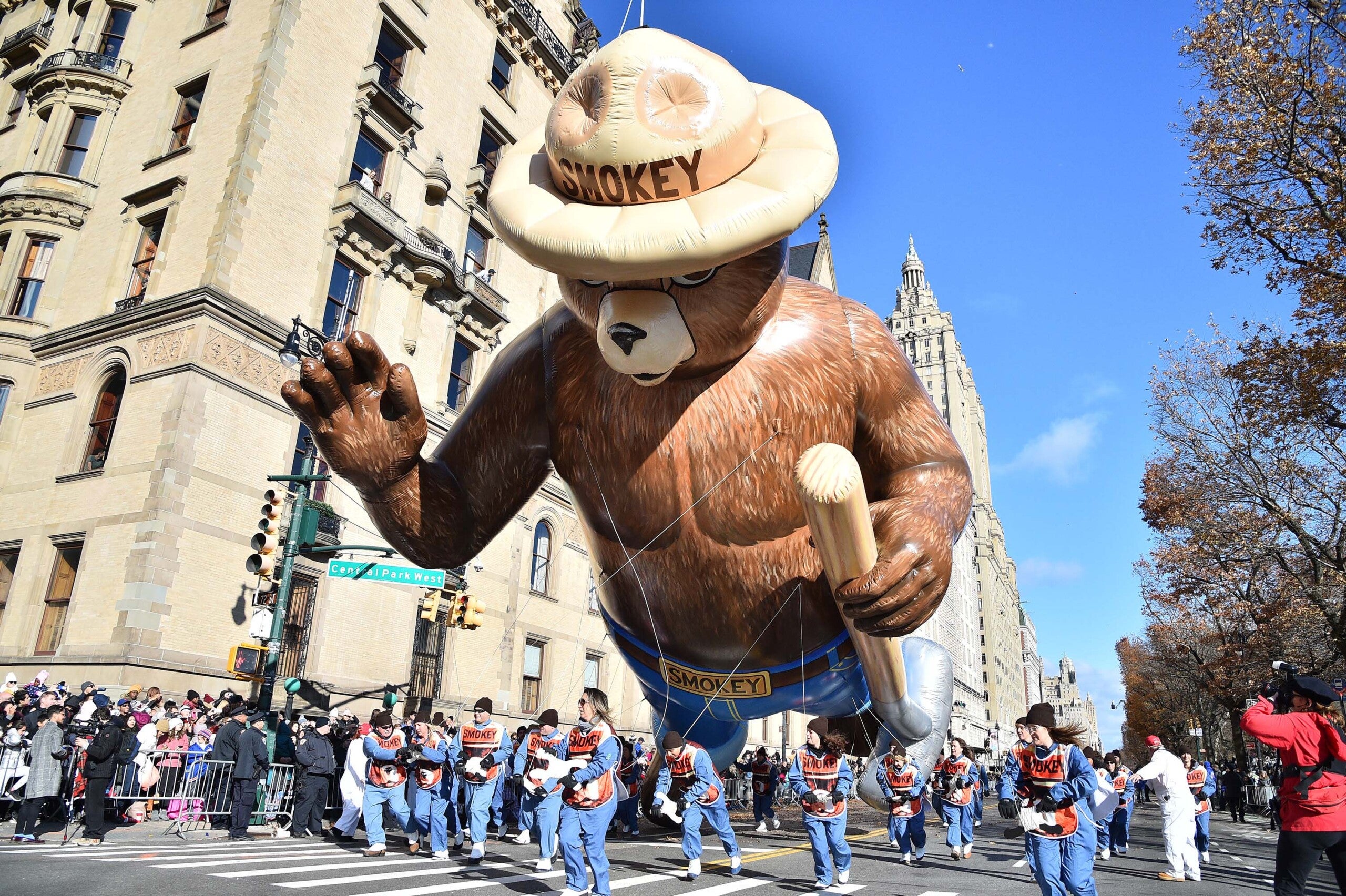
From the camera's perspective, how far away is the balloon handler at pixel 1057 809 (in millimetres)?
5191

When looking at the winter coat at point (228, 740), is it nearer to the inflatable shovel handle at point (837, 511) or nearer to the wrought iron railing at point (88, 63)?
the inflatable shovel handle at point (837, 511)

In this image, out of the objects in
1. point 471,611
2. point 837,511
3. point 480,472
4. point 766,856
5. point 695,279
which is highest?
point 471,611

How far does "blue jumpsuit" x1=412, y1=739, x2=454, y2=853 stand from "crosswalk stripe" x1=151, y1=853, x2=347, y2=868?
3.06 ft

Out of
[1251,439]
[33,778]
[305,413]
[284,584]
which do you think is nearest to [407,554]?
[305,413]

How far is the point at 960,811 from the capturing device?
1090cm

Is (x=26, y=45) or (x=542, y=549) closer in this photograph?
(x=26, y=45)

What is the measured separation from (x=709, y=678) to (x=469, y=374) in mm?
17611

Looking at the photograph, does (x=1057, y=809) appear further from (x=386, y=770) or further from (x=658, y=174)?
(x=386, y=770)

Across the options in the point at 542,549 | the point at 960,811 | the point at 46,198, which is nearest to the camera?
the point at 960,811

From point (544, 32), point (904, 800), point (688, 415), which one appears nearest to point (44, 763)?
point (904, 800)

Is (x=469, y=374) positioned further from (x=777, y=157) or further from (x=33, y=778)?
(x=777, y=157)

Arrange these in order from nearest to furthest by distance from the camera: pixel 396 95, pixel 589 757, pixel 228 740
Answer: pixel 589 757, pixel 228 740, pixel 396 95

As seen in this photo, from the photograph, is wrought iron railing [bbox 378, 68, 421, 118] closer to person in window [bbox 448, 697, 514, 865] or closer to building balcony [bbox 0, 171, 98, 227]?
building balcony [bbox 0, 171, 98, 227]

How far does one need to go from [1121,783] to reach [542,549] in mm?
12786
